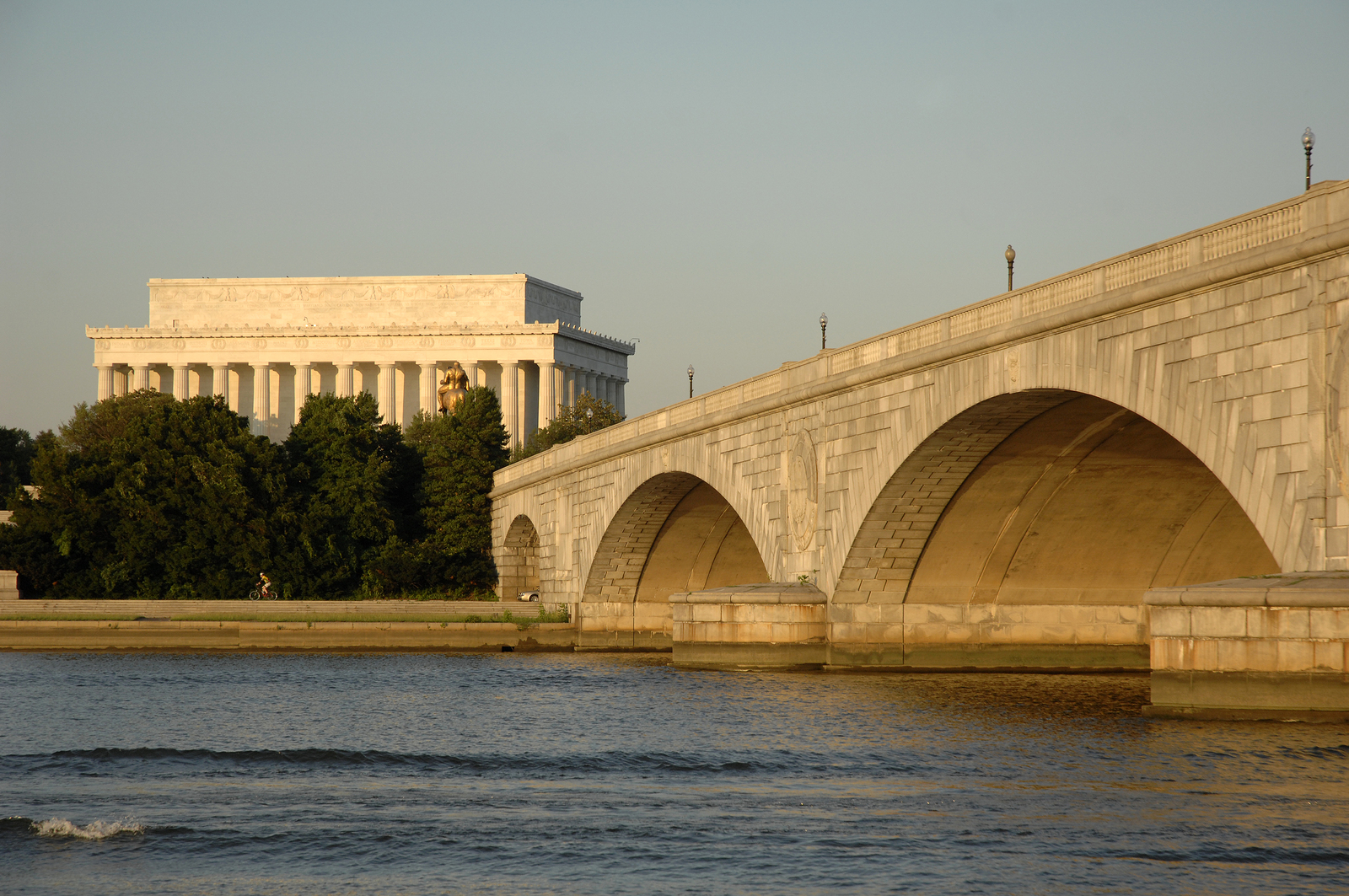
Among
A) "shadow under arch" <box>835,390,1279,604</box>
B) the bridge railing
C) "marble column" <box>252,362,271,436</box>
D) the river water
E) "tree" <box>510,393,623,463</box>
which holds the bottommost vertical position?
the river water

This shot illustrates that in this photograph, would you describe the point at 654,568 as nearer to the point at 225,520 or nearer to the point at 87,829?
the point at 225,520

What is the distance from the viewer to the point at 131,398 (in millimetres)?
88375

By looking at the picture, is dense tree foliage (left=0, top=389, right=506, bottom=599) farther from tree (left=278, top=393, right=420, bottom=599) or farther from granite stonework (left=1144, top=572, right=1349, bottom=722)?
granite stonework (left=1144, top=572, right=1349, bottom=722)

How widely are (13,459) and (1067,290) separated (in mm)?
86652

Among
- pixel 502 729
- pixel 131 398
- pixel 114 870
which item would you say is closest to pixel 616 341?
pixel 131 398

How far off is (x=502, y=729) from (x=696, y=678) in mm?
10812

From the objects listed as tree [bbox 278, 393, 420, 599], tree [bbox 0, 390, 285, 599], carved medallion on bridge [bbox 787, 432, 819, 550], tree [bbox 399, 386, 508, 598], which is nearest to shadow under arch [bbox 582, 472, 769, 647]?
carved medallion on bridge [bbox 787, 432, 819, 550]

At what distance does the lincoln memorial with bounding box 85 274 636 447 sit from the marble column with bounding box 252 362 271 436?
3.9 inches

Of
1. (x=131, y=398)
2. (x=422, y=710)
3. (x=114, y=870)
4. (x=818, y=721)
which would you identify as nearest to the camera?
(x=114, y=870)

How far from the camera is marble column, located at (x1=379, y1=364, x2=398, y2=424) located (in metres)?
129

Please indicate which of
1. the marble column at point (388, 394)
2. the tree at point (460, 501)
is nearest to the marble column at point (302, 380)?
the marble column at point (388, 394)

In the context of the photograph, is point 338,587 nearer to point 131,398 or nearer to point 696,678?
point 131,398

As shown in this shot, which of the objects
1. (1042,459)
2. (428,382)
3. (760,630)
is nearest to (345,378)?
(428,382)

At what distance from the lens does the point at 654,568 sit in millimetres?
56094
